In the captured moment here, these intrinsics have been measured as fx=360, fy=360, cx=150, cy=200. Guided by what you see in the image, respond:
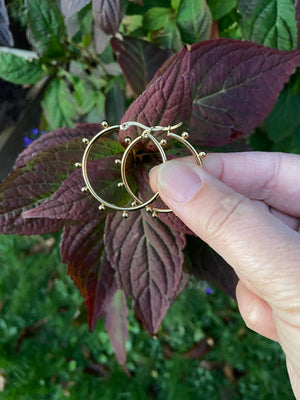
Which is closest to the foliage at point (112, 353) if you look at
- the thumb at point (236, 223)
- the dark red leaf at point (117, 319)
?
the dark red leaf at point (117, 319)

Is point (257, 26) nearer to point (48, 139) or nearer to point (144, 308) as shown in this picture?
point (48, 139)

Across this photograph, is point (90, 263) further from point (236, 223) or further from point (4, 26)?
point (4, 26)

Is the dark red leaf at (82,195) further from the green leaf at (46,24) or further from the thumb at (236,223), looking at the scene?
the green leaf at (46,24)

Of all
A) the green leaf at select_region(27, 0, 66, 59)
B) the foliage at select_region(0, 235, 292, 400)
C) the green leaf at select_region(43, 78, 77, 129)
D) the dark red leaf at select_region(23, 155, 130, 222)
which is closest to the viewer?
the dark red leaf at select_region(23, 155, 130, 222)

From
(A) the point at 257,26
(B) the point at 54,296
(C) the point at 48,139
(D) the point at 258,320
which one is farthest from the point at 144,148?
(B) the point at 54,296

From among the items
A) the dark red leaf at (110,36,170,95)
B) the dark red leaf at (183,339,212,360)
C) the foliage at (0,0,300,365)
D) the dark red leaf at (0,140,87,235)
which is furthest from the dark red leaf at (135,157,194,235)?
the dark red leaf at (183,339,212,360)

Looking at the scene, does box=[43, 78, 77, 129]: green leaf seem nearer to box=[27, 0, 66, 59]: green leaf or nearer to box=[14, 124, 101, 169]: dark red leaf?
box=[27, 0, 66, 59]: green leaf

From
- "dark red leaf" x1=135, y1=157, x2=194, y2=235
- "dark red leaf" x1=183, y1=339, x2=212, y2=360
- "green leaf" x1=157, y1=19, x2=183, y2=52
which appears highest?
"green leaf" x1=157, y1=19, x2=183, y2=52
